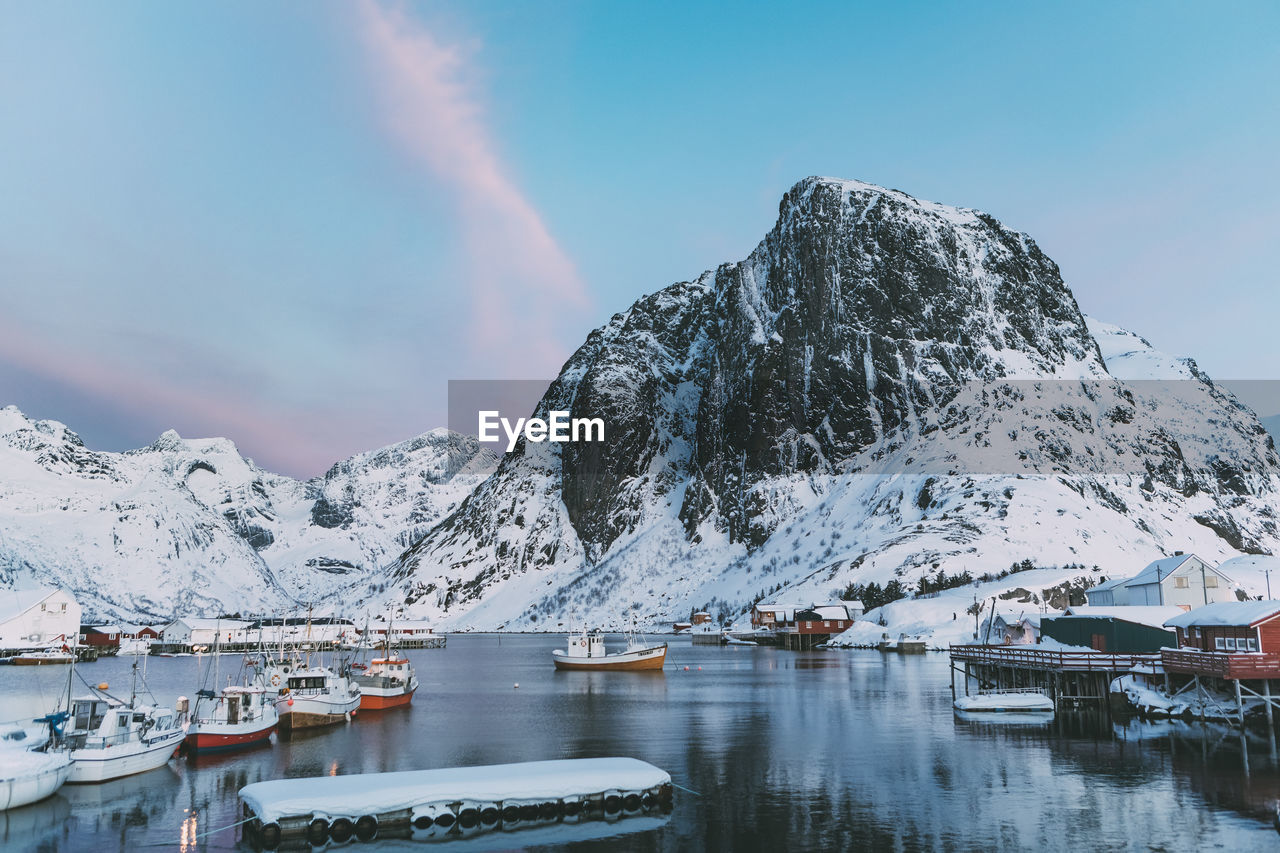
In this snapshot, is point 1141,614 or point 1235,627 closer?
point 1235,627

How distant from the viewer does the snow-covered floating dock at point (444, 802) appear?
3719cm

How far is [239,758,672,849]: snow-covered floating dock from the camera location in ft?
122

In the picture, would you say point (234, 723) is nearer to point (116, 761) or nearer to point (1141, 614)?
point (116, 761)

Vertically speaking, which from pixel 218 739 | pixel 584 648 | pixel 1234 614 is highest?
pixel 1234 614

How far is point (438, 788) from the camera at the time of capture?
39.9m

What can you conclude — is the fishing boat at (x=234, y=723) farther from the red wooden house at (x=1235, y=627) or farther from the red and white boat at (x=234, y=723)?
the red wooden house at (x=1235, y=627)

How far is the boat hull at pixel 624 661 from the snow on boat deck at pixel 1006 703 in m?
68.2

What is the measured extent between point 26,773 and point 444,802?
64.6 feet

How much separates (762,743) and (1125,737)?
79.3 ft

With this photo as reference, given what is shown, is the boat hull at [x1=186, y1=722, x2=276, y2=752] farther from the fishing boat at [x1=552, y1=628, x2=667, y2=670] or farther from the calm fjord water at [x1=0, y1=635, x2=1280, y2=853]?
the fishing boat at [x1=552, y1=628, x2=667, y2=670]

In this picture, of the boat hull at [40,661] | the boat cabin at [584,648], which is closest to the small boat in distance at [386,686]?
the boat cabin at [584,648]

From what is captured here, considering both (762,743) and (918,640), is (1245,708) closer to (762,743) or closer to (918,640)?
(762,743)

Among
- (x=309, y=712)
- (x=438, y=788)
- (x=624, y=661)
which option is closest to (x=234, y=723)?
(x=309, y=712)

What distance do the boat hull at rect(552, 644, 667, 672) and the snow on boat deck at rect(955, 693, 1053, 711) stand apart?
68.2 meters
